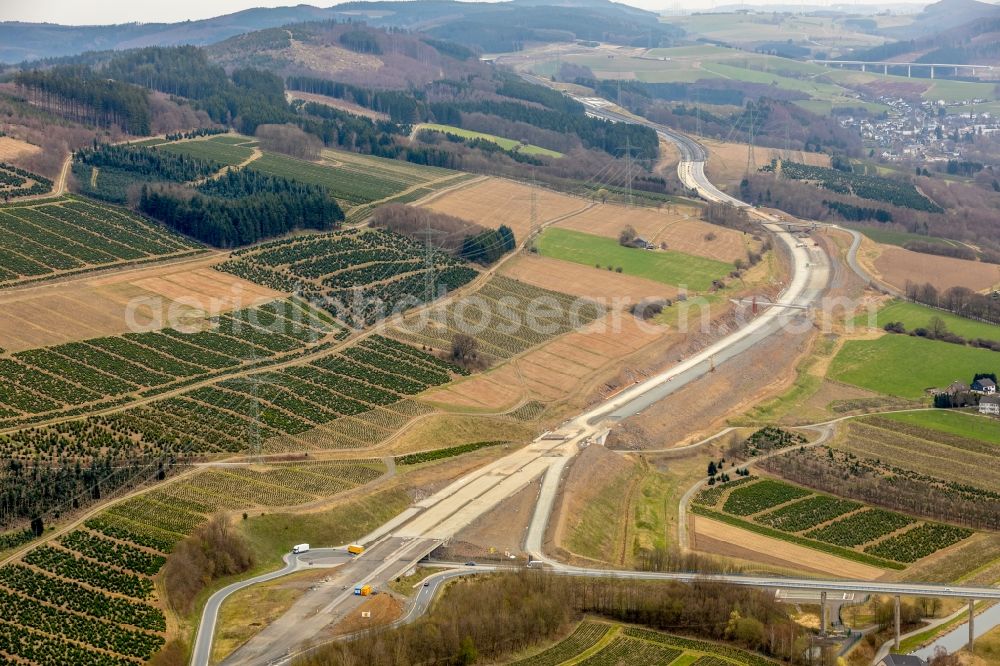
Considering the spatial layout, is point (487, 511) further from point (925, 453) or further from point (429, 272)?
point (429, 272)

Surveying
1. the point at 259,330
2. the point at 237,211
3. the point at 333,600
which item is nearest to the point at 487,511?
the point at 333,600

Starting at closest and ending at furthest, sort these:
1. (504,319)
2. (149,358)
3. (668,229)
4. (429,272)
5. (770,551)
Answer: (770,551)
(149,358)
(504,319)
(429,272)
(668,229)

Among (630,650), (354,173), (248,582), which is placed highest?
(354,173)

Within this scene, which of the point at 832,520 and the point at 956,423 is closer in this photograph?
the point at 832,520

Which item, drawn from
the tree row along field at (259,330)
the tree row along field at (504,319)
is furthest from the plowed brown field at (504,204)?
the tree row along field at (504,319)

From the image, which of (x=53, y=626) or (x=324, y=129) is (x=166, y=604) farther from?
(x=324, y=129)

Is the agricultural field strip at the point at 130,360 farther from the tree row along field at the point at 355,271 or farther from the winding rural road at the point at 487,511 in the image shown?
the winding rural road at the point at 487,511

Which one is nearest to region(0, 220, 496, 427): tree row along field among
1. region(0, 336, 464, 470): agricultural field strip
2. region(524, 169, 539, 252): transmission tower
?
region(0, 336, 464, 470): agricultural field strip
